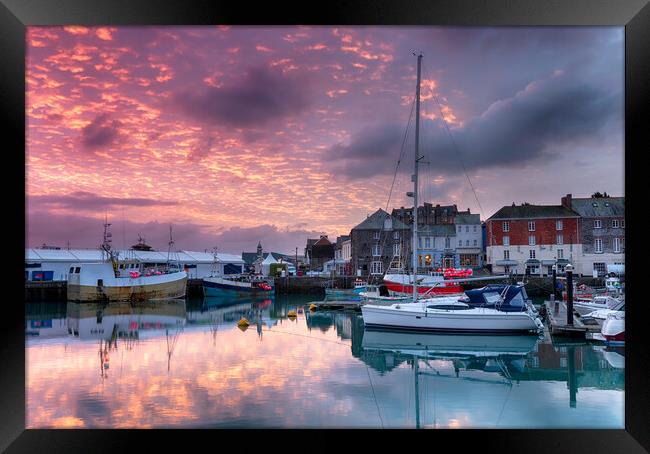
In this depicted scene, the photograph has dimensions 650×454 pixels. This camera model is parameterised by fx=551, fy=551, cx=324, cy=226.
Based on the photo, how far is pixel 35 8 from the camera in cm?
501

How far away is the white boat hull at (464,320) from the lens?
16.6 meters

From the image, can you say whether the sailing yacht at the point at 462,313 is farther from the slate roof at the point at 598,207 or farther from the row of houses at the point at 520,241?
the slate roof at the point at 598,207

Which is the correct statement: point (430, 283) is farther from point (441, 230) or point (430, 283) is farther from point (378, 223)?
point (441, 230)

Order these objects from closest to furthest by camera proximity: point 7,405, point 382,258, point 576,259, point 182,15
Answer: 1. point 7,405
2. point 182,15
3. point 576,259
4. point 382,258

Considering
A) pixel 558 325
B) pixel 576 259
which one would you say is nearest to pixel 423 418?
pixel 558 325

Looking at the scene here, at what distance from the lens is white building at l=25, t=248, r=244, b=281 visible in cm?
3834

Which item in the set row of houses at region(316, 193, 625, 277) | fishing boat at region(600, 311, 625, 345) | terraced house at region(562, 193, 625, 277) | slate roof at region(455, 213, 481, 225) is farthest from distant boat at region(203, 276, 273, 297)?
fishing boat at region(600, 311, 625, 345)

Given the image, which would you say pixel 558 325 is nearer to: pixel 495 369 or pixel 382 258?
pixel 495 369

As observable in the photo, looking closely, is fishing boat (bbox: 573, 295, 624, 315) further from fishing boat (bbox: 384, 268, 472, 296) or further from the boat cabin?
fishing boat (bbox: 384, 268, 472, 296)

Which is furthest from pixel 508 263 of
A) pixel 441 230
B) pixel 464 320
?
pixel 464 320

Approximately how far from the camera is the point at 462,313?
55.1ft

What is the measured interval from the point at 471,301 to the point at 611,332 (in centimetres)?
465

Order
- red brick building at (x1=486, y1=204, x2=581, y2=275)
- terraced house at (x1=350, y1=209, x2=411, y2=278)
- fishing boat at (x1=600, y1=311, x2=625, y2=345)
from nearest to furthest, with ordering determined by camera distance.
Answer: fishing boat at (x1=600, y1=311, x2=625, y2=345), red brick building at (x1=486, y1=204, x2=581, y2=275), terraced house at (x1=350, y1=209, x2=411, y2=278)

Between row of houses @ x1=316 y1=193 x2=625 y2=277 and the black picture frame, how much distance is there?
1289 inches
